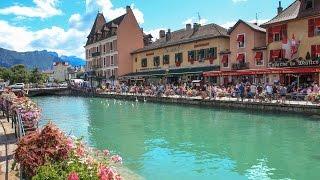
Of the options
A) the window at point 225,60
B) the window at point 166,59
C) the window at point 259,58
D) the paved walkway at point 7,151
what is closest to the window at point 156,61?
the window at point 166,59

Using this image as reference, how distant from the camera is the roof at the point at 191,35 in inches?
2011

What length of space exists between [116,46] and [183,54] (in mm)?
18592

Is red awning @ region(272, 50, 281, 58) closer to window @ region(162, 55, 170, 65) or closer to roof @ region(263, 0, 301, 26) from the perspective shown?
roof @ region(263, 0, 301, 26)

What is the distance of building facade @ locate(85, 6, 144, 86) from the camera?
234 ft

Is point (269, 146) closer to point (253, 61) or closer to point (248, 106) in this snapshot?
point (248, 106)

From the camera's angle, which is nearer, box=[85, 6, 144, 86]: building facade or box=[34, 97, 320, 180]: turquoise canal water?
box=[34, 97, 320, 180]: turquoise canal water

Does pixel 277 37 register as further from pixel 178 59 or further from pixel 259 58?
pixel 178 59

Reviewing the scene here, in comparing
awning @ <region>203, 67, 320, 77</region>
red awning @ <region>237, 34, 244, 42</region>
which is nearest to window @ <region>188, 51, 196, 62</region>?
awning @ <region>203, 67, 320, 77</region>

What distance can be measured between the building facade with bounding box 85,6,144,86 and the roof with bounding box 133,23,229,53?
6.80 metres

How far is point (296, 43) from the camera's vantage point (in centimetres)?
3891

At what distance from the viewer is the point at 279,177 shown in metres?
13.6

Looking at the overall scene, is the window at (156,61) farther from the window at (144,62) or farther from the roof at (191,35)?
the window at (144,62)

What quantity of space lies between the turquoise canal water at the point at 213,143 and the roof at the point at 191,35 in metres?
19.7

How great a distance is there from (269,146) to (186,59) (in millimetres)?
36717
